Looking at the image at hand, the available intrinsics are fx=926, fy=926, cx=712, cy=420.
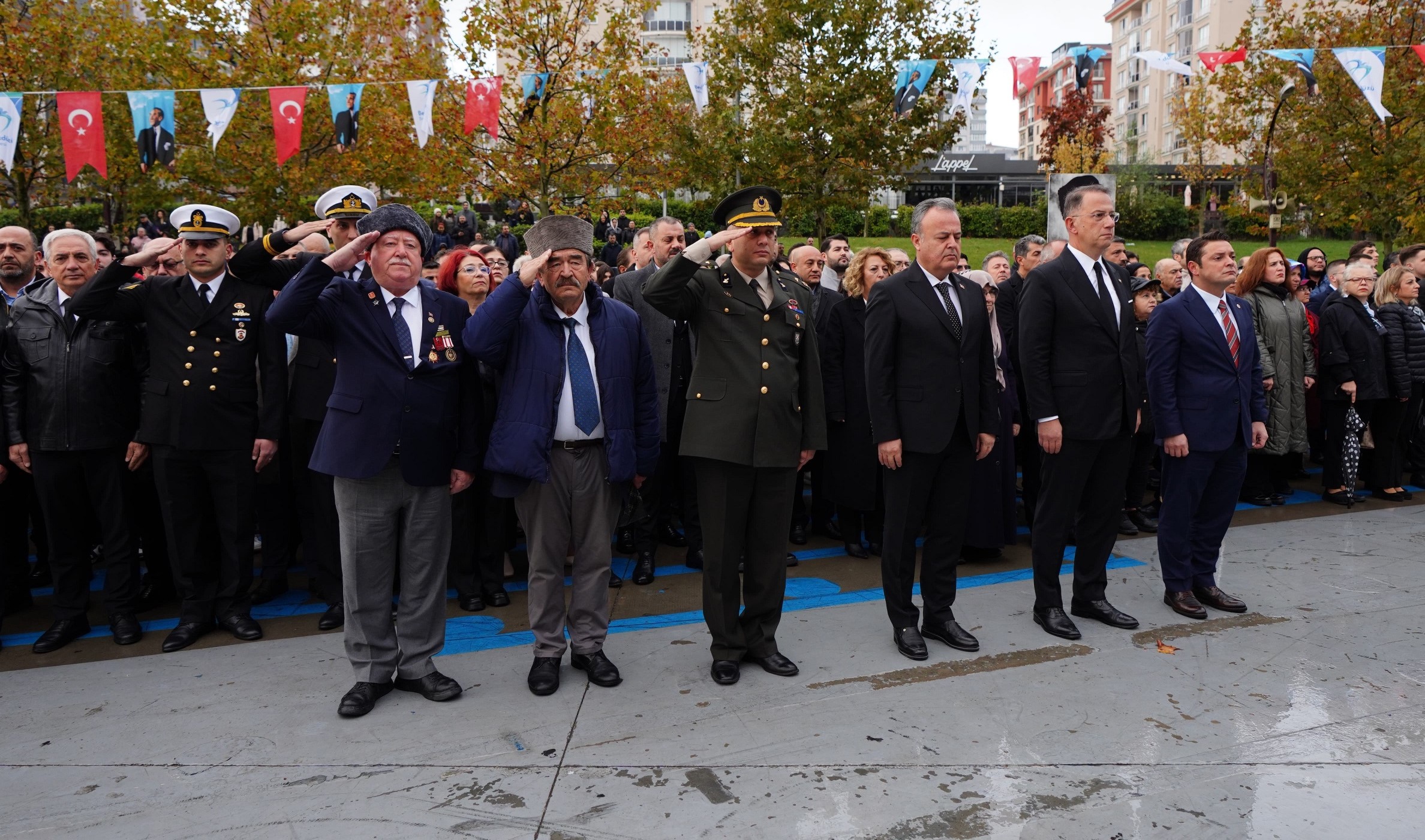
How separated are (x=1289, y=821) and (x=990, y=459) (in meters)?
3.18

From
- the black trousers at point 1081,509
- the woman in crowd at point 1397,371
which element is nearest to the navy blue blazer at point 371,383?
the black trousers at point 1081,509

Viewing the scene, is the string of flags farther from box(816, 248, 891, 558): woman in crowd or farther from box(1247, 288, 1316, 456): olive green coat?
box(816, 248, 891, 558): woman in crowd

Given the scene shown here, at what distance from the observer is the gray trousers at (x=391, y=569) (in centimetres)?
406

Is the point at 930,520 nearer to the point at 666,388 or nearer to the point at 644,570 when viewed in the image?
the point at 644,570

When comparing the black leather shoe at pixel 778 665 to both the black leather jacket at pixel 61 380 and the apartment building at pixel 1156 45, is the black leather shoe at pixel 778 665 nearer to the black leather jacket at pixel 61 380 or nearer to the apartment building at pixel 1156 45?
the black leather jacket at pixel 61 380

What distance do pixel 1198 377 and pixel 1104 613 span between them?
1.42 m

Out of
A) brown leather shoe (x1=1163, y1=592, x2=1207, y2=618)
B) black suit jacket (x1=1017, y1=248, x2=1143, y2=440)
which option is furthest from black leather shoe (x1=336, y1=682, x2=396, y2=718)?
brown leather shoe (x1=1163, y1=592, x2=1207, y2=618)

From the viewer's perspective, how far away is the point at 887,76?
55.3ft

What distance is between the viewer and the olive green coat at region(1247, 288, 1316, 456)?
7590 millimetres

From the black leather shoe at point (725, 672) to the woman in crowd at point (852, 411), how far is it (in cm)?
216

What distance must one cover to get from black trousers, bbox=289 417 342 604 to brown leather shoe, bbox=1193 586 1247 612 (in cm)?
488

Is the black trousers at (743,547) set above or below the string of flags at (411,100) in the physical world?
below

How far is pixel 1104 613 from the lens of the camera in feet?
16.5

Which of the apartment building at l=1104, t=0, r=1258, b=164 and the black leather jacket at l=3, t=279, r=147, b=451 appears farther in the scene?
the apartment building at l=1104, t=0, r=1258, b=164
